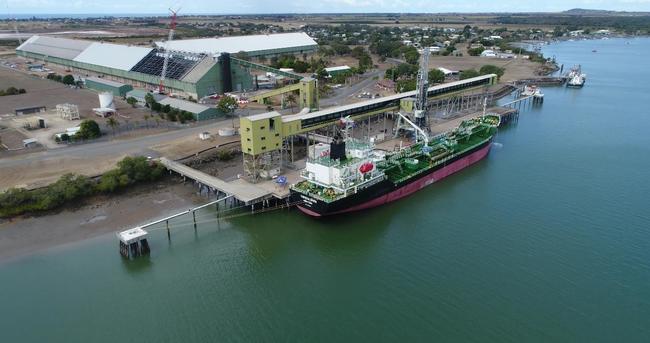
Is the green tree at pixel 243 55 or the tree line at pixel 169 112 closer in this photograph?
the tree line at pixel 169 112

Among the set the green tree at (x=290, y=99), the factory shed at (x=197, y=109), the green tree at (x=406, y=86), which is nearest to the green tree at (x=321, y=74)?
the green tree at (x=406, y=86)

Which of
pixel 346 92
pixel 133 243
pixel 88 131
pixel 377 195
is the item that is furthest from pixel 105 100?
pixel 377 195

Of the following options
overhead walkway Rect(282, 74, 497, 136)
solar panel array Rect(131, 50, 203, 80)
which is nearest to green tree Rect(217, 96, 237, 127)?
overhead walkway Rect(282, 74, 497, 136)

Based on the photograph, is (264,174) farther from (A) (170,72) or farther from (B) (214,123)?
(A) (170,72)

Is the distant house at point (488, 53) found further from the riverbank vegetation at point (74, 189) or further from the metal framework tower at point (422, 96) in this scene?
the riverbank vegetation at point (74, 189)

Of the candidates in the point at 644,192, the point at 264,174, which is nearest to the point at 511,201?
the point at 644,192

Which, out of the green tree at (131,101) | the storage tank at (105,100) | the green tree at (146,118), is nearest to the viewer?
the green tree at (146,118)
